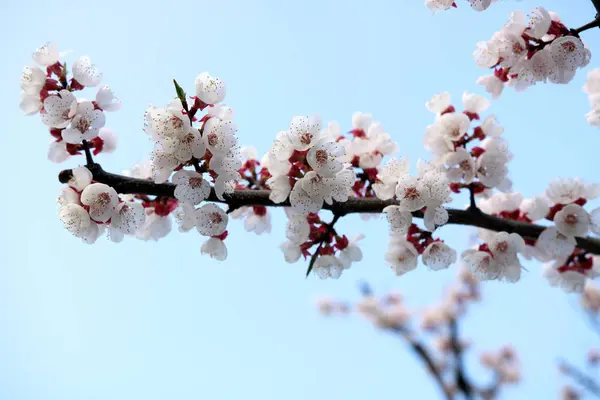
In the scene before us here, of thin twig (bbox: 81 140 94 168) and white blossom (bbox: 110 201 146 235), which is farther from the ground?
thin twig (bbox: 81 140 94 168)

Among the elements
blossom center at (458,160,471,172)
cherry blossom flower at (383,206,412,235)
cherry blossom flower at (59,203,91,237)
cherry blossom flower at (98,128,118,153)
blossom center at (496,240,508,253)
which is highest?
blossom center at (458,160,471,172)

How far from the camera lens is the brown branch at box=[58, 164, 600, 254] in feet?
6.00

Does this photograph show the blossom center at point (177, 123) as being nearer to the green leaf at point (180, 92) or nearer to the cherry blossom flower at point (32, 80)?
the green leaf at point (180, 92)

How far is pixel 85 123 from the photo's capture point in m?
1.88

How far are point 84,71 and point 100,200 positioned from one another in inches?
22.1

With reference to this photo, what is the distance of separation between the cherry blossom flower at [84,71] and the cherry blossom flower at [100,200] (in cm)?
47

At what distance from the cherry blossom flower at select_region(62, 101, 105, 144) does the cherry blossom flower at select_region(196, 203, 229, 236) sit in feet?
1.68

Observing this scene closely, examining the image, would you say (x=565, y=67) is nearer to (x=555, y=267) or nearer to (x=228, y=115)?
(x=555, y=267)

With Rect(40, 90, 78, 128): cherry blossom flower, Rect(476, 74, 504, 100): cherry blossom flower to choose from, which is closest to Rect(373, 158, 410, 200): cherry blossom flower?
Rect(476, 74, 504, 100): cherry blossom flower

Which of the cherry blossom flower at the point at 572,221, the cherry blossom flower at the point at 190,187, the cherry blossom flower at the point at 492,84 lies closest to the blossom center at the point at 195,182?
the cherry blossom flower at the point at 190,187

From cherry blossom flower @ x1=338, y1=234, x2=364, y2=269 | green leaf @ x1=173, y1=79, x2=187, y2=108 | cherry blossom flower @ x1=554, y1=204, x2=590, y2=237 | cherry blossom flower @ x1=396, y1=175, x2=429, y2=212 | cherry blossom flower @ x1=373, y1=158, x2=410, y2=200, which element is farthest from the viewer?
cherry blossom flower @ x1=338, y1=234, x2=364, y2=269

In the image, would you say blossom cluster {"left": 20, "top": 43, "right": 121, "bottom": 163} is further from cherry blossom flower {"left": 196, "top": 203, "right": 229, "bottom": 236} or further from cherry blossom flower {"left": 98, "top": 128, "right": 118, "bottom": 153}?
cherry blossom flower {"left": 196, "top": 203, "right": 229, "bottom": 236}

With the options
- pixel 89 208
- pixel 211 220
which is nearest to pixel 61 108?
pixel 89 208

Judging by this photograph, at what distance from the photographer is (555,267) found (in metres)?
2.61
